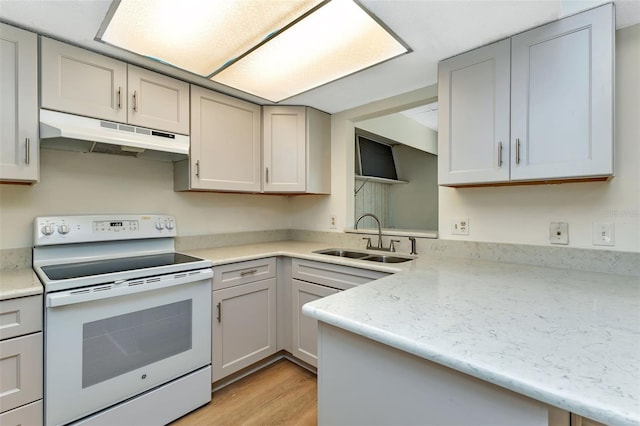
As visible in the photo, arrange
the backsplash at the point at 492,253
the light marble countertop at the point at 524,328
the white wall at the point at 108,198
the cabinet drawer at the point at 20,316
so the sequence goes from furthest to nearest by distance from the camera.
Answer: the white wall at the point at 108,198, the backsplash at the point at 492,253, the cabinet drawer at the point at 20,316, the light marble countertop at the point at 524,328

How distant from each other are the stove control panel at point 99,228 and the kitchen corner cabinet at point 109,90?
2.05 feet

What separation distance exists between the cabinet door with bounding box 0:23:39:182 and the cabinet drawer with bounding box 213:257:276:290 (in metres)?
1.07

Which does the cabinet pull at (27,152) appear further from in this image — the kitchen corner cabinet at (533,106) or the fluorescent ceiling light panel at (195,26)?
the kitchen corner cabinet at (533,106)

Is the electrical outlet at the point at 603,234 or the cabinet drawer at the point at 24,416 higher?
the electrical outlet at the point at 603,234

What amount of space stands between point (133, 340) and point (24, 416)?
446 millimetres

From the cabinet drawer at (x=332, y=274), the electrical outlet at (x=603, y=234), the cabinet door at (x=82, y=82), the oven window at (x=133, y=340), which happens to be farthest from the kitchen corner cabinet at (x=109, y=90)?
the electrical outlet at (x=603, y=234)

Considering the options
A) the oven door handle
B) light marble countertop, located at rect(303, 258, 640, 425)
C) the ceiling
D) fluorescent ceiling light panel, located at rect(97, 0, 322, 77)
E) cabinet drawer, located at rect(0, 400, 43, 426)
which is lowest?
cabinet drawer, located at rect(0, 400, 43, 426)

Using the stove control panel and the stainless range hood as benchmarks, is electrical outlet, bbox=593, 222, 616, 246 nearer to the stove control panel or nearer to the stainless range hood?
the stainless range hood

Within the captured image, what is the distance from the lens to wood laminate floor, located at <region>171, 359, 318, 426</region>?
5.43 feet

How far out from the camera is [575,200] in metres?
1.53

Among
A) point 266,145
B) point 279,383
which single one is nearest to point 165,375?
point 279,383

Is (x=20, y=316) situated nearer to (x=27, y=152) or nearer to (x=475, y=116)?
(x=27, y=152)

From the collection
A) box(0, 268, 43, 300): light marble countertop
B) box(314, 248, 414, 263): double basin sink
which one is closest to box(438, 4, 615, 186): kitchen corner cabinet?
box(314, 248, 414, 263): double basin sink

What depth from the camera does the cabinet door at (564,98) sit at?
4.12ft
